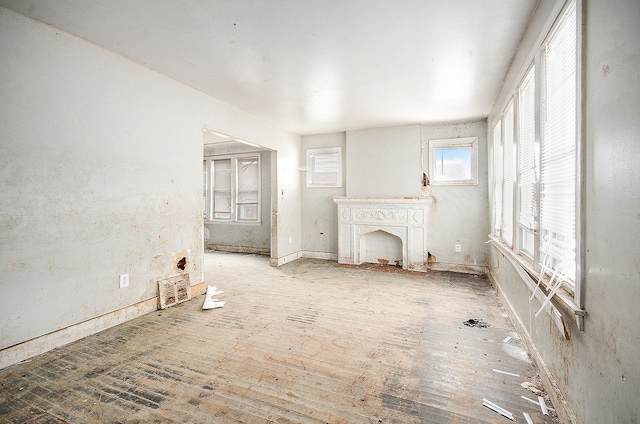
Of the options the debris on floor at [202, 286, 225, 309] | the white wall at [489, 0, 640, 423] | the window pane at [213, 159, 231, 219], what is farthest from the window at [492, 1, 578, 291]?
the window pane at [213, 159, 231, 219]

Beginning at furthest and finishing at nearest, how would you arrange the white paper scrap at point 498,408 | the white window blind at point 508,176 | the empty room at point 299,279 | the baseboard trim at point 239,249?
1. the baseboard trim at point 239,249
2. the white window blind at point 508,176
3. the white paper scrap at point 498,408
4. the empty room at point 299,279

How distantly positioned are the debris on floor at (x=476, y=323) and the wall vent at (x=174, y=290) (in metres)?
3.21

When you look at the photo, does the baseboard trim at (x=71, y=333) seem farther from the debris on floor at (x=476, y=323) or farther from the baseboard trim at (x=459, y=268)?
the baseboard trim at (x=459, y=268)

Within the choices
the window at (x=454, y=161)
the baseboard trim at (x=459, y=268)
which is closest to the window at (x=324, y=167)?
the window at (x=454, y=161)

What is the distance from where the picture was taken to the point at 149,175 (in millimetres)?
3188

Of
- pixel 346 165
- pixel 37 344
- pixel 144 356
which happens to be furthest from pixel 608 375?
pixel 346 165

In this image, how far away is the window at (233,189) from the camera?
7.30m

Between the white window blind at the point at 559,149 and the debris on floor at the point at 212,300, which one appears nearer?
the white window blind at the point at 559,149

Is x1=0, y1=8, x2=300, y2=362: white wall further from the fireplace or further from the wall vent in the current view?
the fireplace

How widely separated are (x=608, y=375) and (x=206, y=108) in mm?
4342

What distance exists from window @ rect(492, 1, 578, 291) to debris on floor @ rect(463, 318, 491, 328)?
2.61 ft

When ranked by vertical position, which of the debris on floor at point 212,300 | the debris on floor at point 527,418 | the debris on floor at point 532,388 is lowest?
the debris on floor at point 527,418

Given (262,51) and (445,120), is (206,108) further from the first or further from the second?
(445,120)

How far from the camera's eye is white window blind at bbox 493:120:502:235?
3953 mm
